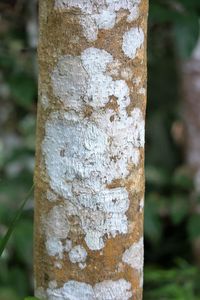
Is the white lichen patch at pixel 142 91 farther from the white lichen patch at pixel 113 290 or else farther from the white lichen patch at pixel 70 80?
the white lichen patch at pixel 113 290

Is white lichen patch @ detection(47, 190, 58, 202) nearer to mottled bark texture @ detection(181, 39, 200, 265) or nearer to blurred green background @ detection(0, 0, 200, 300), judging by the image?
blurred green background @ detection(0, 0, 200, 300)

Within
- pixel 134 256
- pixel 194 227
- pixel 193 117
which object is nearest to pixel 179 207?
pixel 194 227

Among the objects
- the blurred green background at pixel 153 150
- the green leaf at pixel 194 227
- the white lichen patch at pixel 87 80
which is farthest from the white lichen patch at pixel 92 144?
the green leaf at pixel 194 227

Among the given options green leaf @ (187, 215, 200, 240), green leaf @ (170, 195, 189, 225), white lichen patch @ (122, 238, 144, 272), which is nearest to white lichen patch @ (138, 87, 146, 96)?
white lichen patch @ (122, 238, 144, 272)

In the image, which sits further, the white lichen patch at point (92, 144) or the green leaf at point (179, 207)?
the green leaf at point (179, 207)

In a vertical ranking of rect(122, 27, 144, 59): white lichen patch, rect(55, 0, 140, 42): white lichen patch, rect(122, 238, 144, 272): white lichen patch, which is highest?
rect(55, 0, 140, 42): white lichen patch

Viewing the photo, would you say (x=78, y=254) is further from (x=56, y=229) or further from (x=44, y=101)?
(x=44, y=101)
